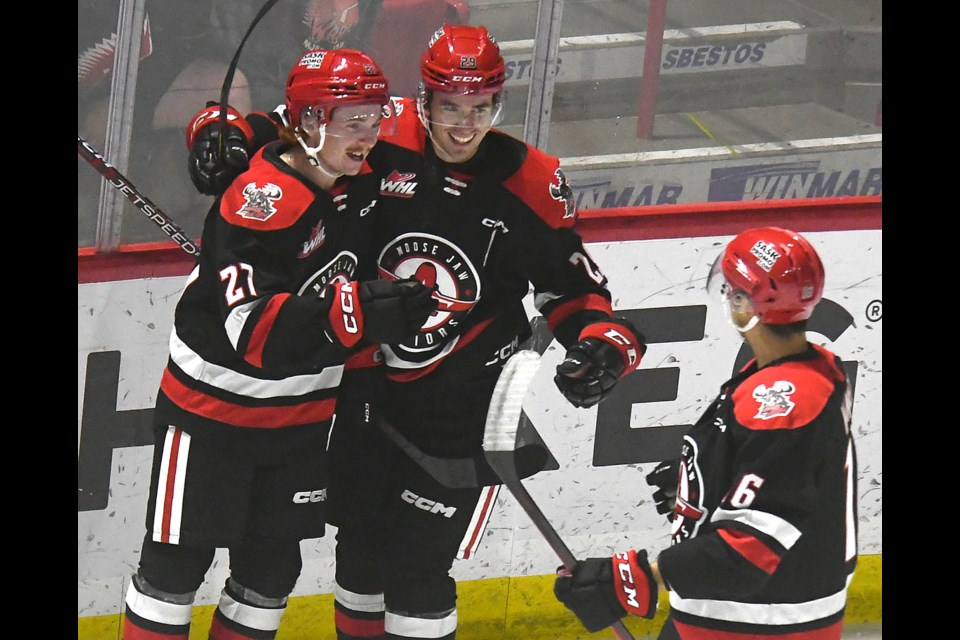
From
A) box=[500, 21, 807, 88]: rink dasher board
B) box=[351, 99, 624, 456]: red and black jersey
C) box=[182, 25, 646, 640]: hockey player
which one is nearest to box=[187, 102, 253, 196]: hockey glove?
box=[182, 25, 646, 640]: hockey player

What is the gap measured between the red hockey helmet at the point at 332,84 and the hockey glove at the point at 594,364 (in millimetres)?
575

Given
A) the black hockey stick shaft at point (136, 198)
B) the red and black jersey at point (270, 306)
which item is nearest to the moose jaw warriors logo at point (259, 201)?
the red and black jersey at point (270, 306)

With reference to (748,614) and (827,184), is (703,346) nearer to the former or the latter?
(827,184)

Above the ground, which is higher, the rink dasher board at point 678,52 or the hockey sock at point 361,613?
the rink dasher board at point 678,52

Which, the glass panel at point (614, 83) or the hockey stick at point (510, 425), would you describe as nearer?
the hockey stick at point (510, 425)

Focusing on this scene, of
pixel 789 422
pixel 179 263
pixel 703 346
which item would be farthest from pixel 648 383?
pixel 789 422

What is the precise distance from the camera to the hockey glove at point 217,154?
257 centimetres

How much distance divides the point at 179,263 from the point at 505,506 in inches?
38.5

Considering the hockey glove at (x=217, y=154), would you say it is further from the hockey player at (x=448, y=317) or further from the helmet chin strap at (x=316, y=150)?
the helmet chin strap at (x=316, y=150)

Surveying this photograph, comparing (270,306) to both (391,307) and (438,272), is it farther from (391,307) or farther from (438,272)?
(438,272)

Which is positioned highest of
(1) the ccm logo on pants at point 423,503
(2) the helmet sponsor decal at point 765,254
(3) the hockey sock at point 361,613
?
(2) the helmet sponsor decal at point 765,254

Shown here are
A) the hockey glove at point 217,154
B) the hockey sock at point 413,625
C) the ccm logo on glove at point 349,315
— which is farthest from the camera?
the hockey sock at point 413,625

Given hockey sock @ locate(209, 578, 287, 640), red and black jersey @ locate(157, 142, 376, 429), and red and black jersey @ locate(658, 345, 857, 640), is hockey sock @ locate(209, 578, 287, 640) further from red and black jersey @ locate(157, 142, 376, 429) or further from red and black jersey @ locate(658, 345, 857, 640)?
red and black jersey @ locate(658, 345, 857, 640)

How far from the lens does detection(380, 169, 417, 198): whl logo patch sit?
2.63 m
